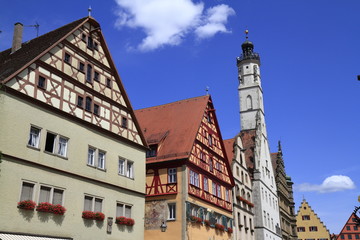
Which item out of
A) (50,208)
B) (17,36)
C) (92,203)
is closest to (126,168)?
(92,203)

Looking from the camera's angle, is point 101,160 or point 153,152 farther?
point 153,152

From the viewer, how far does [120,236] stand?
922 inches

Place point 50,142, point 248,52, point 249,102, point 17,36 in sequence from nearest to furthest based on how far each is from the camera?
1. point 50,142
2. point 17,36
3. point 249,102
4. point 248,52

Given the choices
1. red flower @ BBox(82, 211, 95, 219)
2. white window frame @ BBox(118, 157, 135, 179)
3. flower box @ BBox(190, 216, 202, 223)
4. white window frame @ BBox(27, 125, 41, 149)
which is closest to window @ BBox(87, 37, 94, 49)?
white window frame @ BBox(118, 157, 135, 179)

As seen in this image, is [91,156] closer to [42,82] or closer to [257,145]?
[42,82]

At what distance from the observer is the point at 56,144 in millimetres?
20438

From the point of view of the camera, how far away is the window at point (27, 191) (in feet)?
59.6

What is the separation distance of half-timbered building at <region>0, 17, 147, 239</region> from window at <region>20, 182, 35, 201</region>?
1.6 inches

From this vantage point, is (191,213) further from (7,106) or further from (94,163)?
(7,106)

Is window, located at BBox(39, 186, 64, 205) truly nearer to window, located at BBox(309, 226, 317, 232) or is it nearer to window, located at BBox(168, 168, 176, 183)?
window, located at BBox(168, 168, 176, 183)

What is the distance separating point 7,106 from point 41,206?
455 cm

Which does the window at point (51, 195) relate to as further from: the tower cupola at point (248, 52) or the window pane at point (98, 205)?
the tower cupola at point (248, 52)

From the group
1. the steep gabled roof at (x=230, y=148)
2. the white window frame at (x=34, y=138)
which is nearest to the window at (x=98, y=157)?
the white window frame at (x=34, y=138)

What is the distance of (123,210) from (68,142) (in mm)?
5599
